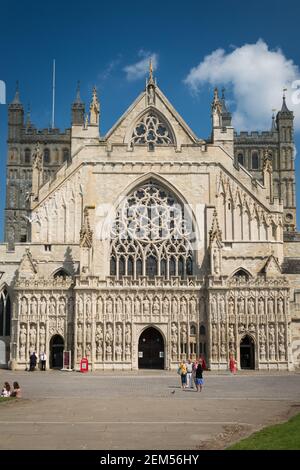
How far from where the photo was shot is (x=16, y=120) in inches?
2992

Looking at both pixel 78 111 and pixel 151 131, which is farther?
pixel 78 111

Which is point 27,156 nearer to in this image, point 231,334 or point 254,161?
point 254,161

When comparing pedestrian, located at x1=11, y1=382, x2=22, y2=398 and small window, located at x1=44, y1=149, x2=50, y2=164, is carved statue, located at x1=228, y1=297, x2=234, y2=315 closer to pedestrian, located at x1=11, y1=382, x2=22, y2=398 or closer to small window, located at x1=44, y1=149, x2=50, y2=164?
pedestrian, located at x1=11, y1=382, x2=22, y2=398

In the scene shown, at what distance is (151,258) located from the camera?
50.1 metres

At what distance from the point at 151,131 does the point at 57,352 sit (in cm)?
2039

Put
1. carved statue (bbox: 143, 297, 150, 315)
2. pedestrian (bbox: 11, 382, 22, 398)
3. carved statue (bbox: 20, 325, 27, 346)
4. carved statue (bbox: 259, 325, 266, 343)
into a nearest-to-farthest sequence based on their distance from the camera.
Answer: pedestrian (bbox: 11, 382, 22, 398)
carved statue (bbox: 20, 325, 27, 346)
carved statue (bbox: 259, 325, 266, 343)
carved statue (bbox: 143, 297, 150, 315)

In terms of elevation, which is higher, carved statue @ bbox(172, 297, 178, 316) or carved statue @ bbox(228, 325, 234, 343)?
carved statue @ bbox(172, 297, 178, 316)

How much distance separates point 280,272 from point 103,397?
25.1m

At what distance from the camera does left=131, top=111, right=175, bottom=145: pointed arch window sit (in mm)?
52875

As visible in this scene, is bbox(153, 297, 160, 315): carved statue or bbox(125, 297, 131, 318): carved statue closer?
bbox(125, 297, 131, 318): carved statue

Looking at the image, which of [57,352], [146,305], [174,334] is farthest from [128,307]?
[57,352]

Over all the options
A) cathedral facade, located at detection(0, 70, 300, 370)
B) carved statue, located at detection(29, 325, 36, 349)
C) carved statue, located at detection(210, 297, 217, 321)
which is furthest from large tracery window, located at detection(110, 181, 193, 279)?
carved statue, located at detection(29, 325, 36, 349)

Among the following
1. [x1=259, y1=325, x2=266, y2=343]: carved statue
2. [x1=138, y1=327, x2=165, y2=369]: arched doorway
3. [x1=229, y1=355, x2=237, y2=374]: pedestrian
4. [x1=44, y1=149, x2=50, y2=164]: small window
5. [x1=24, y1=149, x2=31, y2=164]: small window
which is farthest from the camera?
[x1=44, y1=149, x2=50, y2=164]: small window

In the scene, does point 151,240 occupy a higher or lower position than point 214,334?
higher
